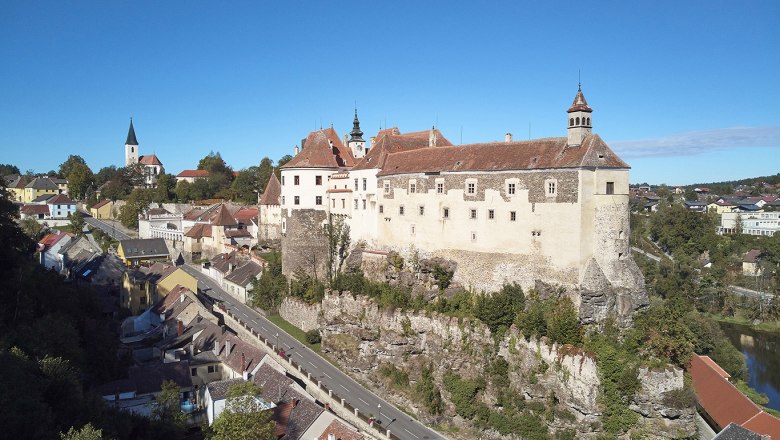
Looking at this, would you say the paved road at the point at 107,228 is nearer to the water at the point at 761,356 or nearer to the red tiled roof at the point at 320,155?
the red tiled roof at the point at 320,155

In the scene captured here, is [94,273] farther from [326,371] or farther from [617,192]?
[617,192]

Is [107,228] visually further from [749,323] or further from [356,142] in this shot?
[749,323]

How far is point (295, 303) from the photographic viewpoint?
159ft

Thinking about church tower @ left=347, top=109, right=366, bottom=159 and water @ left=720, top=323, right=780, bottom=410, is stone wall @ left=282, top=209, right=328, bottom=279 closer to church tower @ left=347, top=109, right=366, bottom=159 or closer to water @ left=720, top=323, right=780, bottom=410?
church tower @ left=347, top=109, right=366, bottom=159

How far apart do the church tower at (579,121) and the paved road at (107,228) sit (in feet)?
231

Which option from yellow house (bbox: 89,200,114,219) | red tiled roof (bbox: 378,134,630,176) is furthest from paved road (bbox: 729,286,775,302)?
yellow house (bbox: 89,200,114,219)

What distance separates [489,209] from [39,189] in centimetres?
10843

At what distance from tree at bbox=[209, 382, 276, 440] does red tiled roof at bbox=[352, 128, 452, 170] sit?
76.8 ft

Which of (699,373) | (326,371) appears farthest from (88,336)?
(699,373)

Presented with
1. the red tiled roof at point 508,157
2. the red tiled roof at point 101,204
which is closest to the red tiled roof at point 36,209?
the red tiled roof at point 101,204

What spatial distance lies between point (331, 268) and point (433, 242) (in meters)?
11.3

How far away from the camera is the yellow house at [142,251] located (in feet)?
221

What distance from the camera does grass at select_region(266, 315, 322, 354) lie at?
146 ft

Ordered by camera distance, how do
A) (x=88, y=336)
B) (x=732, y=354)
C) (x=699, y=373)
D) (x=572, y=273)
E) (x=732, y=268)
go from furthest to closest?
1. (x=732, y=268)
2. (x=732, y=354)
3. (x=699, y=373)
4. (x=88, y=336)
5. (x=572, y=273)
